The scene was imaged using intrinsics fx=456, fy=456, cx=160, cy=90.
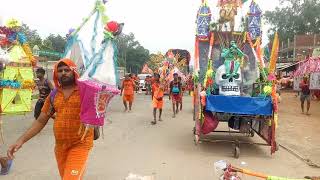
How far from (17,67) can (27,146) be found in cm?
580

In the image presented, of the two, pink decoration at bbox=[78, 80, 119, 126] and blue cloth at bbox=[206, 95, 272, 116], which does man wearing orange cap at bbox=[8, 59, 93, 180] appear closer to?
pink decoration at bbox=[78, 80, 119, 126]

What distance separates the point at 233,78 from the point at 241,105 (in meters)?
1.07

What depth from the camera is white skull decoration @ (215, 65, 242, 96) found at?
9.93m

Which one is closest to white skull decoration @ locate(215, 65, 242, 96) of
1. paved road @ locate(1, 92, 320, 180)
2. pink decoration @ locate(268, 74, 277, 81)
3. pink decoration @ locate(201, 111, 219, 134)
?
pink decoration @ locate(201, 111, 219, 134)

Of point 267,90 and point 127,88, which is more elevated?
point 267,90

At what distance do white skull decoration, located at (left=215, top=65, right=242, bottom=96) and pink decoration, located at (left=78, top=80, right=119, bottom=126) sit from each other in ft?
19.8

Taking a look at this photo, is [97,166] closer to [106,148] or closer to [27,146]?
[106,148]

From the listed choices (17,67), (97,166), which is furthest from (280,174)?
(17,67)

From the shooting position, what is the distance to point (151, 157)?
8.63 m

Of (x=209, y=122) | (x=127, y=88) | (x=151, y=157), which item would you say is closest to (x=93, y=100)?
(x=151, y=157)

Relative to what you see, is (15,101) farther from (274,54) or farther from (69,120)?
(69,120)

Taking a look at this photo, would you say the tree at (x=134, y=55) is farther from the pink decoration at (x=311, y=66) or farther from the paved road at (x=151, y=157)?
the paved road at (x=151, y=157)

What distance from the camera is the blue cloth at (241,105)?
9.02m

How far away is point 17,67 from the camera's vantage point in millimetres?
14641
